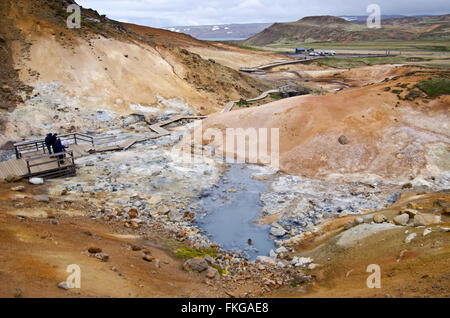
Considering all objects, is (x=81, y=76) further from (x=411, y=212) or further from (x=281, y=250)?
(x=411, y=212)

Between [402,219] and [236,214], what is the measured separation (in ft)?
22.0

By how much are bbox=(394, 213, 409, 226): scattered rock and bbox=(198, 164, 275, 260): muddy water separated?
446cm

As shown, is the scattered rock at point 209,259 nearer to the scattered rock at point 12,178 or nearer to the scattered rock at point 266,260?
the scattered rock at point 266,260

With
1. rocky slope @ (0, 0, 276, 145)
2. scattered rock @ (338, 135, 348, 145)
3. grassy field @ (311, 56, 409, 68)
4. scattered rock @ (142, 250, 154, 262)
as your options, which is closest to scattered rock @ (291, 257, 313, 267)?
scattered rock @ (142, 250, 154, 262)

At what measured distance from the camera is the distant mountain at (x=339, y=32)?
410 ft

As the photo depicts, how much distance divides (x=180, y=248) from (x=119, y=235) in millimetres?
2197

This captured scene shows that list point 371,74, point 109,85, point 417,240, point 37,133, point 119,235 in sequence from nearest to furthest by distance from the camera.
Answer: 1. point 417,240
2. point 119,235
3. point 37,133
4. point 109,85
5. point 371,74

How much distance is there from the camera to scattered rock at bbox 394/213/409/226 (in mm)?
11301

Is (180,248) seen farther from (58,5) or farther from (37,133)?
(58,5)

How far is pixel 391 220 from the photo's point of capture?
12047 millimetres

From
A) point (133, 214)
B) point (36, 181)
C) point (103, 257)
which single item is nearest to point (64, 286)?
point (103, 257)

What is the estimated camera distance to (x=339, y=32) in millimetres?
138875

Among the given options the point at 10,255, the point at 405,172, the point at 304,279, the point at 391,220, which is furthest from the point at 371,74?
the point at 10,255

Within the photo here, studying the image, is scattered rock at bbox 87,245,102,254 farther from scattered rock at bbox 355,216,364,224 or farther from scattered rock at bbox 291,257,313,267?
scattered rock at bbox 355,216,364,224
